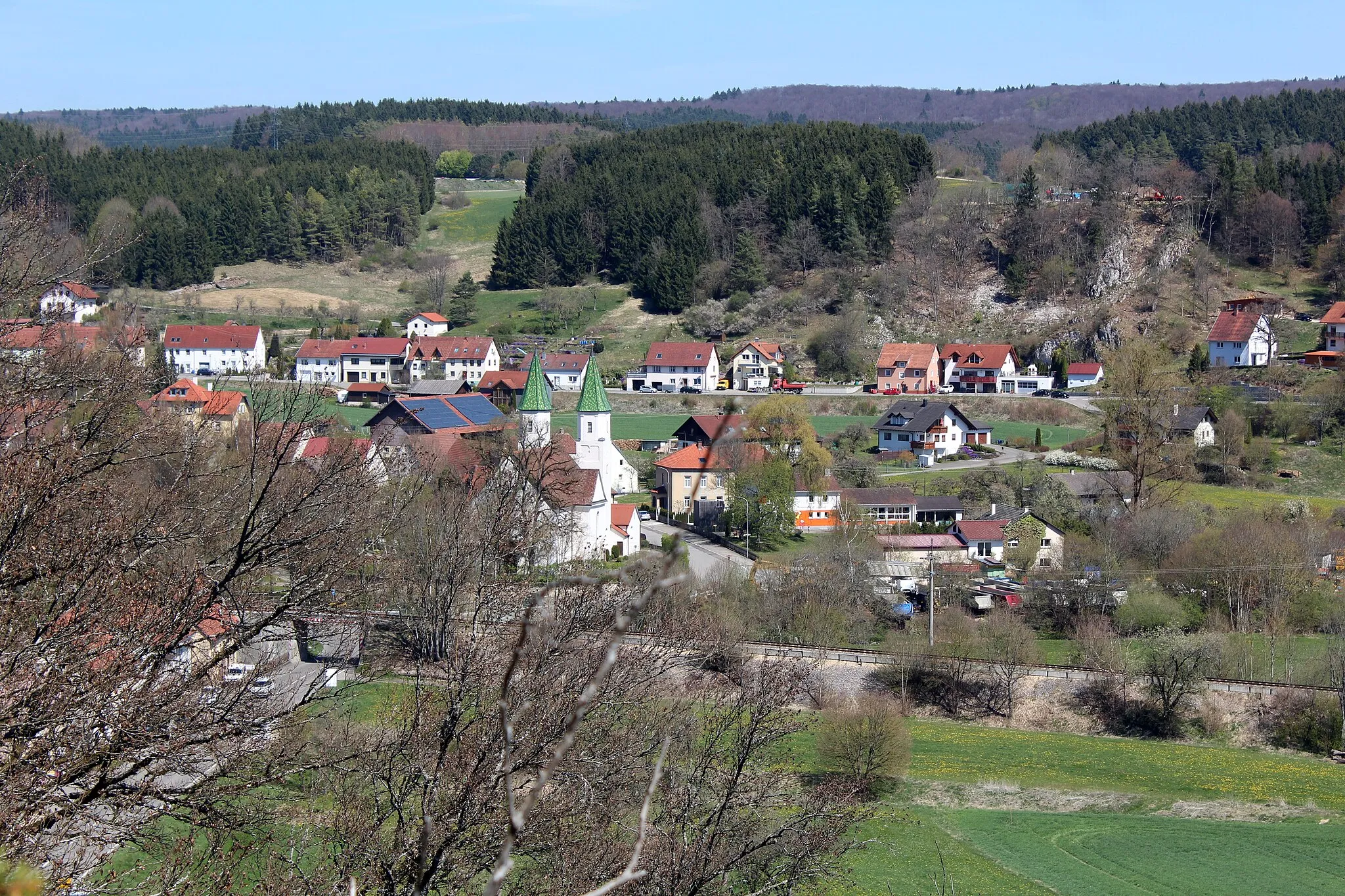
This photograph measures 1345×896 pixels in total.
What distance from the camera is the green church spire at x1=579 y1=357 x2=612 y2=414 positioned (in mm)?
36781

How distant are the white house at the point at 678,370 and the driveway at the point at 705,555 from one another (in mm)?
25203

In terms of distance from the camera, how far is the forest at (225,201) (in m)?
79.9

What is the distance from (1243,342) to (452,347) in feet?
125

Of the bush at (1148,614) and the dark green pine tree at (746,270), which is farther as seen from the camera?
the dark green pine tree at (746,270)

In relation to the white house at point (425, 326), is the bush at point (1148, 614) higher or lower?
lower

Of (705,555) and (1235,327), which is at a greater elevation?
(1235,327)

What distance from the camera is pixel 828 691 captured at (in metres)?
24.7

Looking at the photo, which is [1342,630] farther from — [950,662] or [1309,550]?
[950,662]

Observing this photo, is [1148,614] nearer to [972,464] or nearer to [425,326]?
Answer: [972,464]

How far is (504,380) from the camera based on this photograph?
57.7 m

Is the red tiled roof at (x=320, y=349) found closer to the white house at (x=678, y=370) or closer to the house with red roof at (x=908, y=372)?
the white house at (x=678, y=370)

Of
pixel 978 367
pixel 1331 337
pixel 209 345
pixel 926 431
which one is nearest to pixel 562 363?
pixel 209 345

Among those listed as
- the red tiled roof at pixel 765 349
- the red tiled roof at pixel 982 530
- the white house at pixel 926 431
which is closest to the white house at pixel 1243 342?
the white house at pixel 926 431

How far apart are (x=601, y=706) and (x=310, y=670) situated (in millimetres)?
12875
